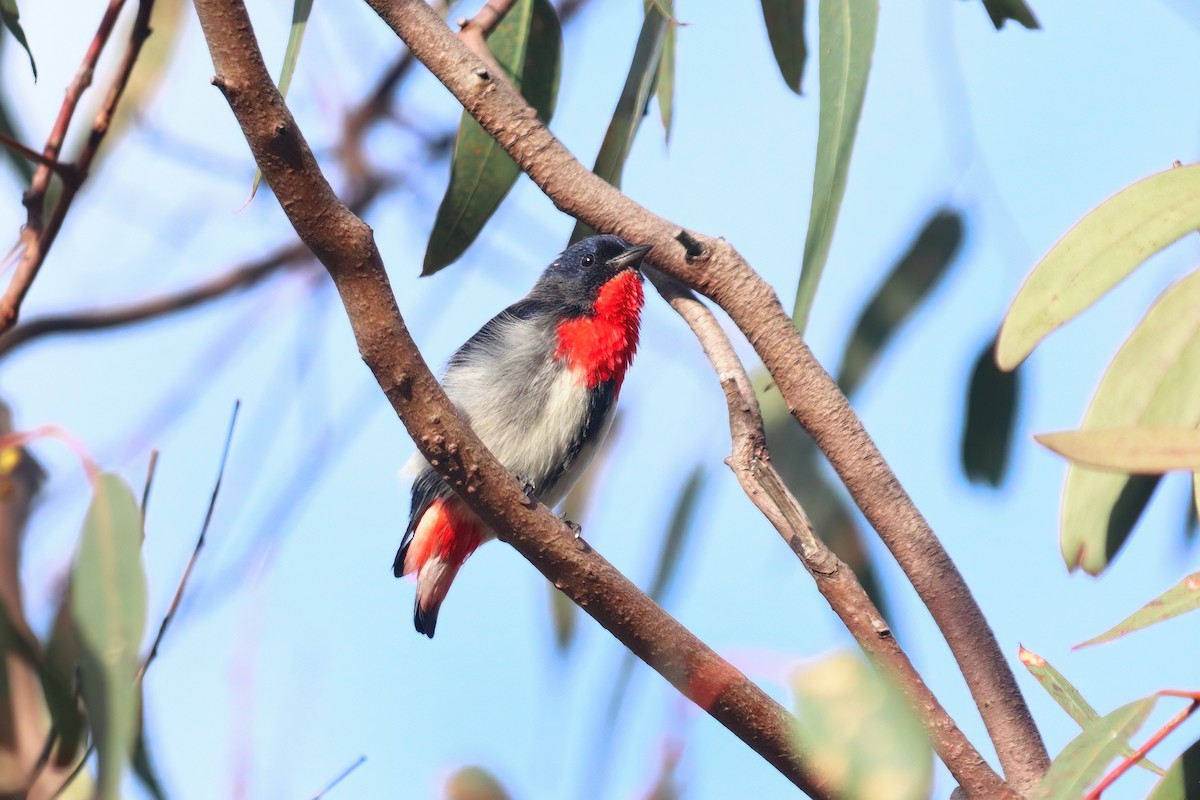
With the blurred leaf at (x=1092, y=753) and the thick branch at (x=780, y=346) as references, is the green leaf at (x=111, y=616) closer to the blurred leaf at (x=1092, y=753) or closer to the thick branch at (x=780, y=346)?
the thick branch at (x=780, y=346)

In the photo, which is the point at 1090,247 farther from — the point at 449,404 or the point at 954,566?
the point at 449,404

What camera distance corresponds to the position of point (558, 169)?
2.35m

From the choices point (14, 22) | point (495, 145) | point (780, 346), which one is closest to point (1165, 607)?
point (780, 346)

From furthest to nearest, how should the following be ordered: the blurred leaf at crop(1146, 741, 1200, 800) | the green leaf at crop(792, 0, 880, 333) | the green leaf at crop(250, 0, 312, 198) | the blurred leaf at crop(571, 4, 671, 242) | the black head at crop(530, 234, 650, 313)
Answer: the black head at crop(530, 234, 650, 313)
the blurred leaf at crop(571, 4, 671, 242)
the green leaf at crop(250, 0, 312, 198)
the green leaf at crop(792, 0, 880, 333)
the blurred leaf at crop(1146, 741, 1200, 800)

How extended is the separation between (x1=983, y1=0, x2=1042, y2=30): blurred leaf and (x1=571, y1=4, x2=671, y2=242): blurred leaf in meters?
0.74

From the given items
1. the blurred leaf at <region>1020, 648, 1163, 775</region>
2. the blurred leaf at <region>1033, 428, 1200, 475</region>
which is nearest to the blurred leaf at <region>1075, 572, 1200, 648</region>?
the blurred leaf at <region>1033, 428, 1200, 475</region>

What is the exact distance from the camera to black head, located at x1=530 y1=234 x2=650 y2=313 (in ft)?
12.7

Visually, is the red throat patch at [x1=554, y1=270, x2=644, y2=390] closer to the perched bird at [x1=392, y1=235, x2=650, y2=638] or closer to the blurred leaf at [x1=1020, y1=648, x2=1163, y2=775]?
the perched bird at [x1=392, y1=235, x2=650, y2=638]

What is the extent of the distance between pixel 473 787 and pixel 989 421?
218 cm

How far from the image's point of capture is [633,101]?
3.03 metres

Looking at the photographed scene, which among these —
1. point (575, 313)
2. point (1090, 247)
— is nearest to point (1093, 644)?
point (1090, 247)

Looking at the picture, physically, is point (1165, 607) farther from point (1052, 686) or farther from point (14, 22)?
point (14, 22)

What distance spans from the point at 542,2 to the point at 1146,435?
6.96 feet

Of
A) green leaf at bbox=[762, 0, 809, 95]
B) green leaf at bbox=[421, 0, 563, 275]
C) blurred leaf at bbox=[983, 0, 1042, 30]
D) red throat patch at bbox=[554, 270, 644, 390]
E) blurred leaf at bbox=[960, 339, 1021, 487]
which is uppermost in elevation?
green leaf at bbox=[421, 0, 563, 275]
